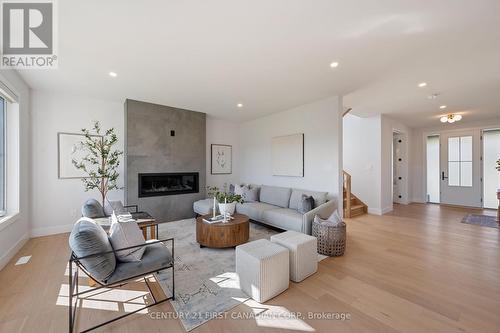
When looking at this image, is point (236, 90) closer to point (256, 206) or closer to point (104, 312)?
point (256, 206)

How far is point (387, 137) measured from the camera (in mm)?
5984

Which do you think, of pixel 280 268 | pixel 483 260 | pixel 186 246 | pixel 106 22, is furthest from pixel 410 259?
pixel 106 22

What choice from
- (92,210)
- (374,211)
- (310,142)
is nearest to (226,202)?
Result: (92,210)

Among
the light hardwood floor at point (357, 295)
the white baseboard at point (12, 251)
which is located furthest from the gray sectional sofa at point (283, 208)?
the white baseboard at point (12, 251)

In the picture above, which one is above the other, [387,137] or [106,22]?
[106,22]

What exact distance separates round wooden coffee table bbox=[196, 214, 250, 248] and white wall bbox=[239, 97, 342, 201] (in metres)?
2.02

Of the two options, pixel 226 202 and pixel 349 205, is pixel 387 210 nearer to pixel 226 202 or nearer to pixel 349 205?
pixel 349 205

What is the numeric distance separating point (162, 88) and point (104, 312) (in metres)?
3.37

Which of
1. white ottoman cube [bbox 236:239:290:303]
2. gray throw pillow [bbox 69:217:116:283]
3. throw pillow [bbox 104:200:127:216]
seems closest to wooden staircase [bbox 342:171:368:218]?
white ottoman cube [bbox 236:239:290:303]

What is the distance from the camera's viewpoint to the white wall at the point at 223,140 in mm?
6020

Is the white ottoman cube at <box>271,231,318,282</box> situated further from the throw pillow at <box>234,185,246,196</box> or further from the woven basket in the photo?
the throw pillow at <box>234,185,246,196</box>

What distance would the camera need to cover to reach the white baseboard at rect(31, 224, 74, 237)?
3836mm

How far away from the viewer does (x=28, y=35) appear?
2287 mm

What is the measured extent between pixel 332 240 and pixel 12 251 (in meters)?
4.70
